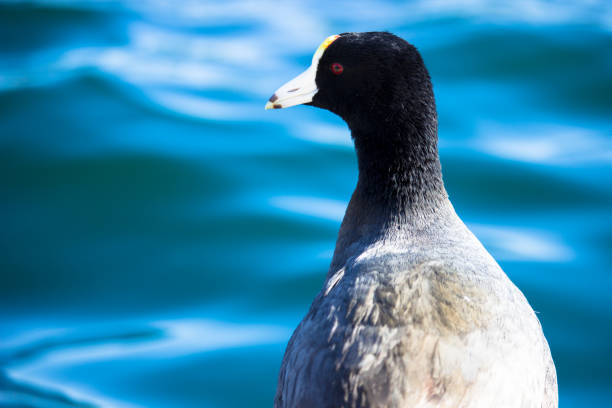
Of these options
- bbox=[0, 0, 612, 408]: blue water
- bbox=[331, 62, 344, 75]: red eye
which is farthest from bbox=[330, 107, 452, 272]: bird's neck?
bbox=[0, 0, 612, 408]: blue water

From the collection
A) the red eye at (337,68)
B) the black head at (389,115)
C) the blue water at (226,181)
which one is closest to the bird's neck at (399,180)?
the black head at (389,115)

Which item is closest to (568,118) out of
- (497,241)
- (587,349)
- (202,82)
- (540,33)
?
(540,33)

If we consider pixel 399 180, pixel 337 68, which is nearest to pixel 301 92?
pixel 337 68

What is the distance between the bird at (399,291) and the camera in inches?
83.0

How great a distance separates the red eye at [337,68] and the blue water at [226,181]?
1623 mm

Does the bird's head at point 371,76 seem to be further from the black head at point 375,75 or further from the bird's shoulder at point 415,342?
the bird's shoulder at point 415,342

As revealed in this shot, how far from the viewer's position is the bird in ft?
6.91

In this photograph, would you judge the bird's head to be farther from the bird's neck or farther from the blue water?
the blue water

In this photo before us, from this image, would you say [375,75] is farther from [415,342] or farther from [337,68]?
[415,342]

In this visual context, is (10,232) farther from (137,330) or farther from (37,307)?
(137,330)

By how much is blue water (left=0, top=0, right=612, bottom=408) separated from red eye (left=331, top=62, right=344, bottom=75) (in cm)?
162

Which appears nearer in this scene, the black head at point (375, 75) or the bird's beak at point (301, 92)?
the black head at point (375, 75)

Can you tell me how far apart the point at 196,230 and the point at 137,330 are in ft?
3.07

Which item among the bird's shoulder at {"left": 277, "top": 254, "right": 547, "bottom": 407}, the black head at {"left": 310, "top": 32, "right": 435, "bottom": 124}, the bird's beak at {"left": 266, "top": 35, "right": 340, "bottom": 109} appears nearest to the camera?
the bird's shoulder at {"left": 277, "top": 254, "right": 547, "bottom": 407}
